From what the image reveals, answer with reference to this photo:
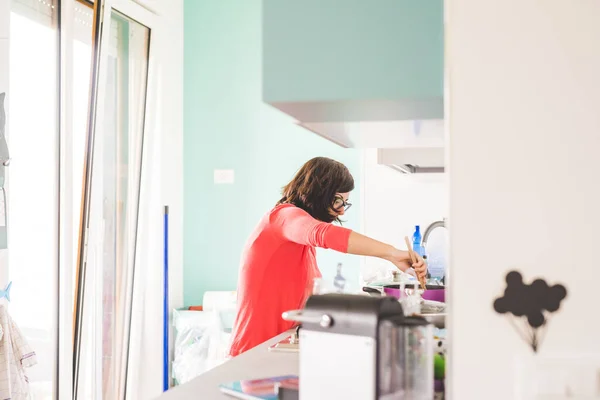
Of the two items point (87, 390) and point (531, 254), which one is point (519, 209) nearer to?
point (531, 254)

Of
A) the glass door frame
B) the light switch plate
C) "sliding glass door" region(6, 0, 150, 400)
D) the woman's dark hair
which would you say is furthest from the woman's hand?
the light switch plate

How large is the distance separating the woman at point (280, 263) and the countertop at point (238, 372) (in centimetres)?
21

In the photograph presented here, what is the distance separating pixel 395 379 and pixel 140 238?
10.1ft

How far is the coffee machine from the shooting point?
4.14ft

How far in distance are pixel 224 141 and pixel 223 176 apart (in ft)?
0.76

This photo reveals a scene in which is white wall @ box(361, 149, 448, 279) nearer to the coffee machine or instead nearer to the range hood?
the range hood

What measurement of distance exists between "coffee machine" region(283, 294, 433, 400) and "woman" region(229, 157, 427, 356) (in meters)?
0.99

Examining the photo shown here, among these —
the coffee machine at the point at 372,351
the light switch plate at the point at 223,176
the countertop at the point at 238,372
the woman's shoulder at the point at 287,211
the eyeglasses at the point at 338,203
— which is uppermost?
the light switch plate at the point at 223,176

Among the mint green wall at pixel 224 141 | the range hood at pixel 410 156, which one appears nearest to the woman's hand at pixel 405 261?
the range hood at pixel 410 156

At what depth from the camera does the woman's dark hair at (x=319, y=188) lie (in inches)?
102

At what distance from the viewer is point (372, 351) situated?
125cm

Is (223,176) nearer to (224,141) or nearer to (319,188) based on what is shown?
(224,141)

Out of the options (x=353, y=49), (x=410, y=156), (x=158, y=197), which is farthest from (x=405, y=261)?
(x=158, y=197)

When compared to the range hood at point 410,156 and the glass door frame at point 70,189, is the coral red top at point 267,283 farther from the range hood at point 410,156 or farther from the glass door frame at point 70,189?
the glass door frame at point 70,189
